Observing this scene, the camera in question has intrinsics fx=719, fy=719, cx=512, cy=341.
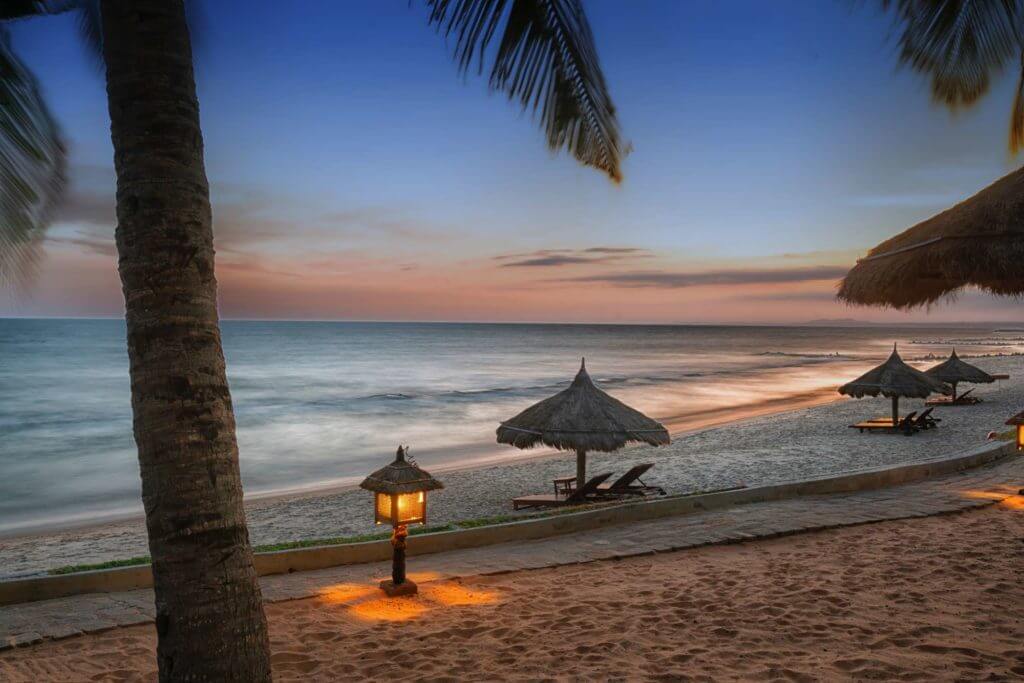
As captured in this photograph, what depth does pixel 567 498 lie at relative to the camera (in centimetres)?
966

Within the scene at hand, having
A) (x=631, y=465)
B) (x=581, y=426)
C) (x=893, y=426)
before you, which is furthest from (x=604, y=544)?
(x=893, y=426)

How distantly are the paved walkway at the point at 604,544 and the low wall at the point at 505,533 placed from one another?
0.34 feet

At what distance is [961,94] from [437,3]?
153 inches

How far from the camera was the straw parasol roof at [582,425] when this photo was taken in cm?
955

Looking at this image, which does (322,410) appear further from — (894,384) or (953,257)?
(953,257)

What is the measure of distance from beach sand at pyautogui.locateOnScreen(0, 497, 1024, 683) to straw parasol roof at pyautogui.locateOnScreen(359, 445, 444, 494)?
75 centimetres

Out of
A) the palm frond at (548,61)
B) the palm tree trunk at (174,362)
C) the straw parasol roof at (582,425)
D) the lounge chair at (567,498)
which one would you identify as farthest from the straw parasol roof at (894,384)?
the palm tree trunk at (174,362)

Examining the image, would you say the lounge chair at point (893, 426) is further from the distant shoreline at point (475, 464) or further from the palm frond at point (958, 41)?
the palm frond at point (958, 41)

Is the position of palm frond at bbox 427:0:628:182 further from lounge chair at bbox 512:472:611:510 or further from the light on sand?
lounge chair at bbox 512:472:611:510

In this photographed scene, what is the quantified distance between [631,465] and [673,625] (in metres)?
10.3

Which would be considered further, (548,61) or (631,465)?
(631,465)

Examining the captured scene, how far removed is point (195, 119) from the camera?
2340 millimetres

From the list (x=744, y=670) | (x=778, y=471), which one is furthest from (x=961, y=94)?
(x=778, y=471)

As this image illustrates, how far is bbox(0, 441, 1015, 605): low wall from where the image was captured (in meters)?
5.10
